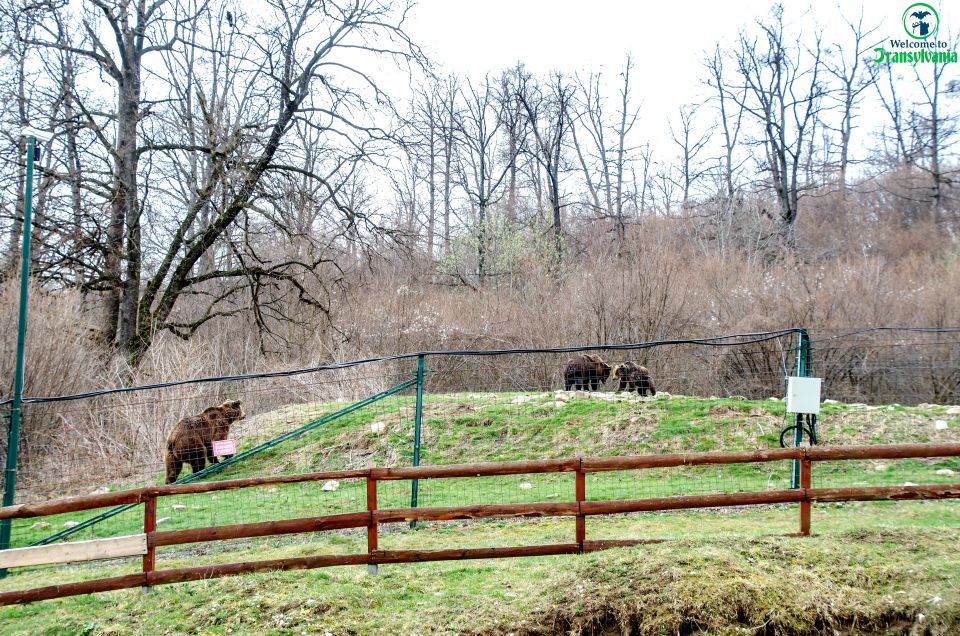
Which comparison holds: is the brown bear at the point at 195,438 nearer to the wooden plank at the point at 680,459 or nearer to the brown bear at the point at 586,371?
the wooden plank at the point at 680,459

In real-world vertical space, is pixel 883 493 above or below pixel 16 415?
below

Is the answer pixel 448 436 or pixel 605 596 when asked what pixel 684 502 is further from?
pixel 448 436

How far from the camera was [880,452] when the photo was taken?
22.0 ft

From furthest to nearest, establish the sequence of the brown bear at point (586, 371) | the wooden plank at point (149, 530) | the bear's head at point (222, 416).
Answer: the brown bear at point (586, 371) < the bear's head at point (222, 416) < the wooden plank at point (149, 530)

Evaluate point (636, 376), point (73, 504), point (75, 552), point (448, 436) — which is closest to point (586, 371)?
point (636, 376)

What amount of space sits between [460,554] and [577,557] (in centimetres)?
108

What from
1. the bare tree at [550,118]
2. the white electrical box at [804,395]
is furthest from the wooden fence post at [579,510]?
the bare tree at [550,118]

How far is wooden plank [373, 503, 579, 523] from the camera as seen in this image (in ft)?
21.2

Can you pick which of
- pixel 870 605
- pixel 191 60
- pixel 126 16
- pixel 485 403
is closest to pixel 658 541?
pixel 870 605

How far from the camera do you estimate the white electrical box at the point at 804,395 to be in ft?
28.1

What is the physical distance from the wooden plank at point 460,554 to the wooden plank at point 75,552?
82.2 inches

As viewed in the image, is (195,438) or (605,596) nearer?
(605,596)

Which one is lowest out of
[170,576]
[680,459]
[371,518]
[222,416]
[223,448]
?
[170,576]

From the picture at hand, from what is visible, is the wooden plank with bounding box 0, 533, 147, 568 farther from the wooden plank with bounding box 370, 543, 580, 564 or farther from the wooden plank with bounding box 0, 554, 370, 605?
the wooden plank with bounding box 370, 543, 580, 564
